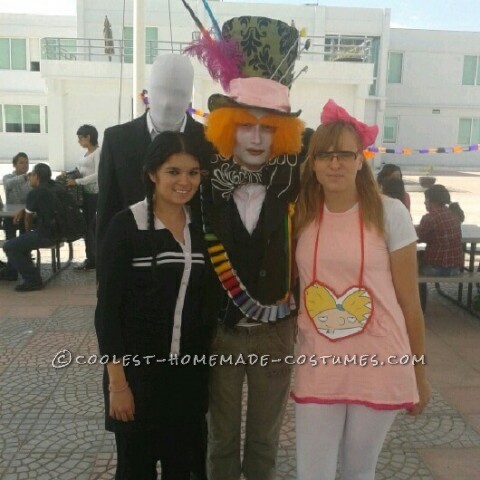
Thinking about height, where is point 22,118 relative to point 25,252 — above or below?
above

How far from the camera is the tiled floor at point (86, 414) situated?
267 cm

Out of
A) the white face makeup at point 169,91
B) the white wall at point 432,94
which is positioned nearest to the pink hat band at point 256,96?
the white face makeup at point 169,91

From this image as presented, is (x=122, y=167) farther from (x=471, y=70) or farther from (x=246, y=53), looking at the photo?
(x=471, y=70)

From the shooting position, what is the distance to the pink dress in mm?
1833

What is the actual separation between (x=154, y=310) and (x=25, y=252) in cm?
450

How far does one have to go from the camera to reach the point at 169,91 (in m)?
2.16

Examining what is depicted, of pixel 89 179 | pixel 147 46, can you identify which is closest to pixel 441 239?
pixel 89 179

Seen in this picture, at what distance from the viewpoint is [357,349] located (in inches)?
74.0

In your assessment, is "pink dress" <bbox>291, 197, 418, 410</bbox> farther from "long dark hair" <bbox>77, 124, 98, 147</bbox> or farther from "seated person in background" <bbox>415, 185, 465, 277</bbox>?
"long dark hair" <bbox>77, 124, 98, 147</bbox>

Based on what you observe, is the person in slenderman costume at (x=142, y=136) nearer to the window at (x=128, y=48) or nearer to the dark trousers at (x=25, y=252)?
the dark trousers at (x=25, y=252)

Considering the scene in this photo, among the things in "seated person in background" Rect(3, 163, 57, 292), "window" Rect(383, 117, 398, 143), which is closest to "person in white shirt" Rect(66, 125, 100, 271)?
"seated person in background" Rect(3, 163, 57, 292)

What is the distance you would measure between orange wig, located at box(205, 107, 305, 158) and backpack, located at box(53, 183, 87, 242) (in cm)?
416

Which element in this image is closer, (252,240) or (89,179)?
(252,240)

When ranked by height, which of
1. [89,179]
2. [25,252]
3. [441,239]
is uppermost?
[89,179]
